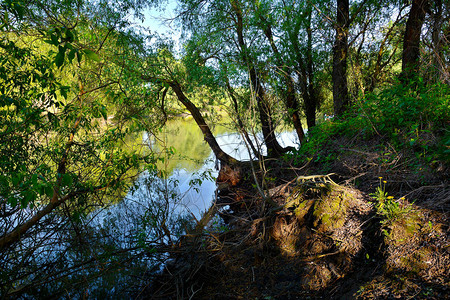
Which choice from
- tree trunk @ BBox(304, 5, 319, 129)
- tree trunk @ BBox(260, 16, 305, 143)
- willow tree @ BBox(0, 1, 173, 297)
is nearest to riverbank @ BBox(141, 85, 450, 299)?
willow tree @ BBox(0, 1, 173, 297)

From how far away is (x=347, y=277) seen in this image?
2664 mm

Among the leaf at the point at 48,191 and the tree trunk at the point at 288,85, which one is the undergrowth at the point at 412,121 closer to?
the tree trunk at the point at 288,85

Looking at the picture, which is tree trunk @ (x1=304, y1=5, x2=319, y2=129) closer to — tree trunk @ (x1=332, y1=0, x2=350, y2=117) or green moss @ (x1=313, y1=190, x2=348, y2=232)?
tree trunk @ (x1=332, y1=0, x2=350, y2=117)

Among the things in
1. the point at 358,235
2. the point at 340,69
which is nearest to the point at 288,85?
the point at 340,69

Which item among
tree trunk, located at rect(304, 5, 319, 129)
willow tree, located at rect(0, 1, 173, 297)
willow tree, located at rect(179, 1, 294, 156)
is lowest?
willow tree, located at rect(0, 1, 173, 297)

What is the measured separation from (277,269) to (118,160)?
2.47 meters

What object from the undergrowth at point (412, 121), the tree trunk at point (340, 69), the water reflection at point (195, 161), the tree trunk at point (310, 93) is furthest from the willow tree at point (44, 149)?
the tree trunk at point (310, 93)

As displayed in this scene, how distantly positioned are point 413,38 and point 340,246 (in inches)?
193

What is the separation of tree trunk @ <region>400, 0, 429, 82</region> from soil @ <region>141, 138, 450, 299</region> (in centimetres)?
212

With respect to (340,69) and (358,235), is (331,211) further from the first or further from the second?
(340,69)

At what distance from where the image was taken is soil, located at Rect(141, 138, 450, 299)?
2357mm

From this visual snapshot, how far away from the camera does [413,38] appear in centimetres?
557

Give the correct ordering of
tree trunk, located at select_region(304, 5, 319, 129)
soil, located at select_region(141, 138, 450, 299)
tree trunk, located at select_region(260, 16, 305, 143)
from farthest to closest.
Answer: tree trunk, located at select_region(304, 5, 319, 129) < tree trunk, located at select_region(260, 16, 305, 143) < soil, located at select_region(141, 138, 450, 299)

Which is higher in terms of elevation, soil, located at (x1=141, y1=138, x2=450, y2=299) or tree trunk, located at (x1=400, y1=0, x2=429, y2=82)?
tree trunk, located at (x1=400, y1=0, x2=429, y2=82)
